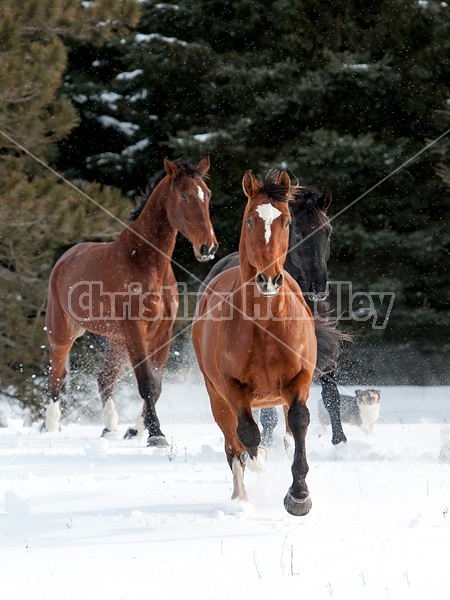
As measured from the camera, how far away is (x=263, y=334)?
5.28 m

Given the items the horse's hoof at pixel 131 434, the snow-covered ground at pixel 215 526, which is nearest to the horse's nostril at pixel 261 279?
the snow-covered ground at pixel 215 526

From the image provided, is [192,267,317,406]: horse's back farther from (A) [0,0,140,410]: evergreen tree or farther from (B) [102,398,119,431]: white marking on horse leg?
(A) [0,0,140,410]: evergreen tree

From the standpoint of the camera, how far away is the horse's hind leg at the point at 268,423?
8.39 metres

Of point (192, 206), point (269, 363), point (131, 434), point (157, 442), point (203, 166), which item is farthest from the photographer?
point (131, 434)

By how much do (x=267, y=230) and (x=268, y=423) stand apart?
3630mm

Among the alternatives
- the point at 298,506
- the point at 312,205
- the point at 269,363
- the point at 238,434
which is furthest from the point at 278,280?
the point at 312,205

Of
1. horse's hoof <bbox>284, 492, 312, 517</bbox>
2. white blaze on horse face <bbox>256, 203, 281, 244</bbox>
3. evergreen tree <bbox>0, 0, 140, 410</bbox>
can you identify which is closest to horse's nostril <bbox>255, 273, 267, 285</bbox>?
white blaze on horse face <bbox>256, 203, 281, 244</bbox>

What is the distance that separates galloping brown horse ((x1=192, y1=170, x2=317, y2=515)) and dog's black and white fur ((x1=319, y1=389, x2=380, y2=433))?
3849 millimetres

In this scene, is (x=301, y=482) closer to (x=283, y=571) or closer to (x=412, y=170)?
(x=283, y=571)

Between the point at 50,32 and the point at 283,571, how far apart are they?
11.9 meters

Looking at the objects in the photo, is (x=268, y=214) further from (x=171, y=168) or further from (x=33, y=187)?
(x=33, y=187)

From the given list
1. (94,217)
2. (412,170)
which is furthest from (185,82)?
(94,217)

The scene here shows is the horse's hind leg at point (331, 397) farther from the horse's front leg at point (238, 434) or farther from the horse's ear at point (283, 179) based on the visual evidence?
the horse's ear at point (283, 179)

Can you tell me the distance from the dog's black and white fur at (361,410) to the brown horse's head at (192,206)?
2206mm
